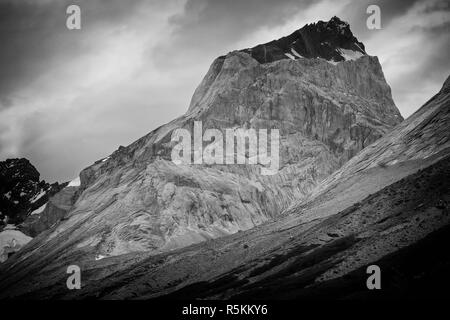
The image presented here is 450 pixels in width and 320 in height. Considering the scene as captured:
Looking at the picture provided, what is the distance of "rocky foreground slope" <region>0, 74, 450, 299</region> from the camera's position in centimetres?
8781

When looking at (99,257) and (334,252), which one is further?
(99,257)

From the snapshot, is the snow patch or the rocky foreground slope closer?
the rocky foreground slope

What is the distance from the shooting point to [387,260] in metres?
89.4

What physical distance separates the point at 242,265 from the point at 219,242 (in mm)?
32592

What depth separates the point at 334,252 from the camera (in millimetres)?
110312

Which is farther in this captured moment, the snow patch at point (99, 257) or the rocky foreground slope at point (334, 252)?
the snow patch at point (99, 257)

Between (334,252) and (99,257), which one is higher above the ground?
(99,257)

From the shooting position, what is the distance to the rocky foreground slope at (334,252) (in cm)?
8781
